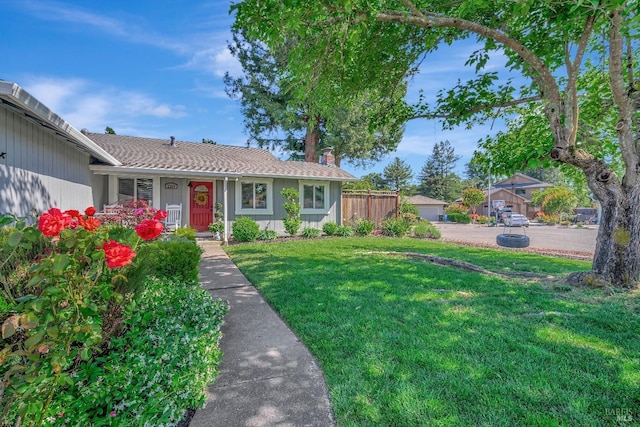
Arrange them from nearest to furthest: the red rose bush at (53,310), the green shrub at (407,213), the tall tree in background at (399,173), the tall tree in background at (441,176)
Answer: the red rose bush at (53,310) → the green shrub at (407,213) → the tall tree in background at (399,173) → the tall tree in background at (441,176)

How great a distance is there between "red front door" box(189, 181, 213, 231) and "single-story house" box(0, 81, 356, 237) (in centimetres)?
4

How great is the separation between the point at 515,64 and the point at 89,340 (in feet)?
22.8

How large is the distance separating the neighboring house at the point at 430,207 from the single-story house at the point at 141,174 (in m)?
28.7

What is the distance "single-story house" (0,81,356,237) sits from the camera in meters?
4.33

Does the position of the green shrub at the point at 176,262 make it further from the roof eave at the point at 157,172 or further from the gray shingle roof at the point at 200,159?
the gray shingle roof at the point at 200,159

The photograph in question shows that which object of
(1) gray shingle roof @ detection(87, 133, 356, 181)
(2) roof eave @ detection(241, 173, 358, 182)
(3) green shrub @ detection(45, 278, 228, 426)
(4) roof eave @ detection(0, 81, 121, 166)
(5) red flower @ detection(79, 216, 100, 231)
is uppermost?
(1) gray shingle roof @ detection(87, 133, 356, 181)

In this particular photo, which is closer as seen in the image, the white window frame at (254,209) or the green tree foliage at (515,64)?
the green tree foliage at (515,64)

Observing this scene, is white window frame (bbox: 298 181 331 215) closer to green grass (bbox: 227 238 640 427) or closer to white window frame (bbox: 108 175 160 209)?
white window frame (bbox: 108 175 160 209)

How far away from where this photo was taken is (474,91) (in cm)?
629

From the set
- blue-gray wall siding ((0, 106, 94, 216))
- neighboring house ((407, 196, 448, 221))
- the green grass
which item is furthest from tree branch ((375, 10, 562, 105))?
neighboring house ((407, 196, 448, 221))

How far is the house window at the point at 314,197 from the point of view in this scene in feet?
43.5

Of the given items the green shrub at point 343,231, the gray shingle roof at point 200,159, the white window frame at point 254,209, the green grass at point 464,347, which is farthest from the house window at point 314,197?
the green grass at point 464,347

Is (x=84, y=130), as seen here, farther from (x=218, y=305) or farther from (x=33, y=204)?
(x=218, y=305)

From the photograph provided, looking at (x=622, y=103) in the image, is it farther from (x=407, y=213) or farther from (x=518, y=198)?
(x=518, y=198)
